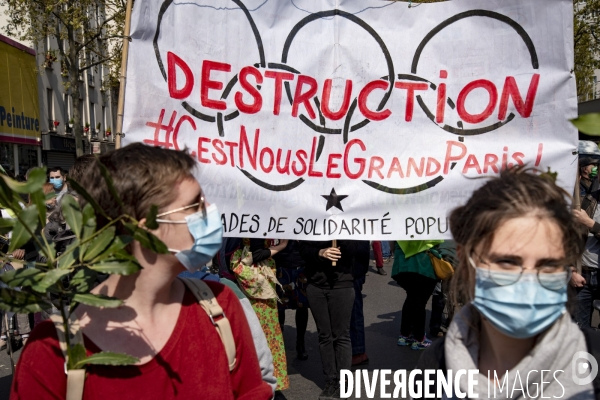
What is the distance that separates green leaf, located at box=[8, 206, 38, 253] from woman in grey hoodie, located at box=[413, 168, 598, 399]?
1.11 meters

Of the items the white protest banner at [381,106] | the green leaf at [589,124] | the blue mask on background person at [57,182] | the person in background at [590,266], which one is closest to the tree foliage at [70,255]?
the green leaf at [589,124]

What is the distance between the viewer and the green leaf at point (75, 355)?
1.77m

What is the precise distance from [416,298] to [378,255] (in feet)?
13.0

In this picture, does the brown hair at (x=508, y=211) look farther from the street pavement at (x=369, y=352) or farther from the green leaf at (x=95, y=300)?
the street pavement at (x=369, y=352)

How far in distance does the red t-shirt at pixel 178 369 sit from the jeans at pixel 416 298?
190 inches

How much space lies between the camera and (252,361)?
2.06 metres

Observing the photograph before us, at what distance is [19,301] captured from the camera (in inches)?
66.5

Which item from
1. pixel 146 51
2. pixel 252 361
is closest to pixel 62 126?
pixel 146 51

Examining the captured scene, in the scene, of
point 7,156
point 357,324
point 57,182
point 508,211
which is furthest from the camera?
point 7,156

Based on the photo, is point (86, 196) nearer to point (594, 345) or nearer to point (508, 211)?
point (508, 211)

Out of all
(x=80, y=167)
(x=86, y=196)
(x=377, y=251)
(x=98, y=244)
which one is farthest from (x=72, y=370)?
(x=377, y=251)

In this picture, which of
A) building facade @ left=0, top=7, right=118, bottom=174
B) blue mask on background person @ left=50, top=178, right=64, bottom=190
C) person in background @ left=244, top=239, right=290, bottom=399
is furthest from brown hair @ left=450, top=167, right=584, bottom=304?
building facade @ left=0, top=7, right=118, bottom=174

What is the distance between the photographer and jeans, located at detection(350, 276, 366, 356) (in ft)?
20.2

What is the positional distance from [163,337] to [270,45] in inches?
103
